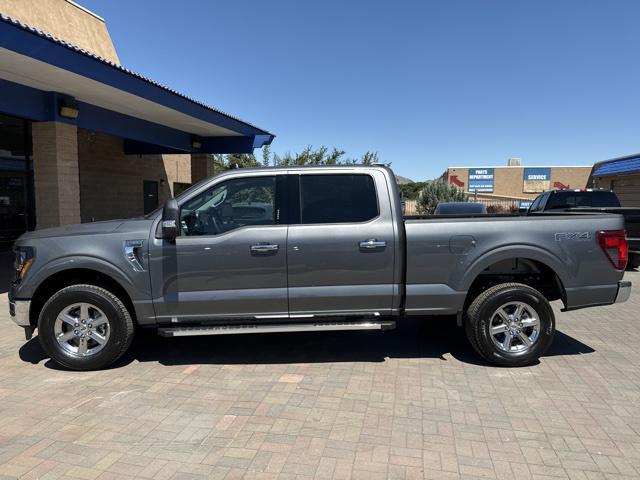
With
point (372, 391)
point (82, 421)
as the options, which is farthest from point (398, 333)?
point (82, 421)

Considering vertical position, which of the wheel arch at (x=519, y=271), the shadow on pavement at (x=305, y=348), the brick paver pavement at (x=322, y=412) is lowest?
the brick paver pavement at (x=322, y=412)

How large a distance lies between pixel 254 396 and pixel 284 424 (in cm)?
57

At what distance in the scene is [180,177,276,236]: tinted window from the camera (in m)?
4.57

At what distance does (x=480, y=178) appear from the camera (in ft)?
166

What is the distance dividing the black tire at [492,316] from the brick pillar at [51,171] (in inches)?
336

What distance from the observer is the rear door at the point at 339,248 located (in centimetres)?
448

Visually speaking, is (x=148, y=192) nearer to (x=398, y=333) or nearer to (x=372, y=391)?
A: (x=398, y=333)

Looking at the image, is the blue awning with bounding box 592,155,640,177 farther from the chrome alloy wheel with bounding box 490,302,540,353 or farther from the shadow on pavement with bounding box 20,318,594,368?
the chrome alloy wheel with bounding box 490,302,540,353

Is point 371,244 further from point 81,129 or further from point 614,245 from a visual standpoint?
point 81,129

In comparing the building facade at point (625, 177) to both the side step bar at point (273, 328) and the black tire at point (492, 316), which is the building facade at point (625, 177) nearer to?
the black tire at point (492, 316)

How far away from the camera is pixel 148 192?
18.5 meters

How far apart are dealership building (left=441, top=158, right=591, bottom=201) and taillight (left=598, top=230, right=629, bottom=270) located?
4651 cm

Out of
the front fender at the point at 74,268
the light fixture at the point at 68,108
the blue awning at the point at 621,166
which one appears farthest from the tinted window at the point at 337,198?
→ the blue awning at the point at 621,166

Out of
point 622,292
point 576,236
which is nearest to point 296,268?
point 576,236
